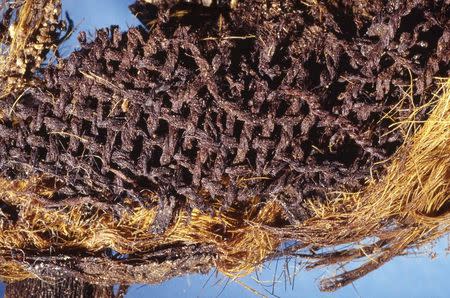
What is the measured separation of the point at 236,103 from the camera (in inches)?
43.5

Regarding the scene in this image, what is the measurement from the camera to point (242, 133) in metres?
1.14

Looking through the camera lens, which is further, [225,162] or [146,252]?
[146,252]

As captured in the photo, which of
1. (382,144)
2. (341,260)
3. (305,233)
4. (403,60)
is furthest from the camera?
(341,260)

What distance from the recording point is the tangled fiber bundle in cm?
110

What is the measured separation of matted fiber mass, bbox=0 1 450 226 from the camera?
43.2 inches

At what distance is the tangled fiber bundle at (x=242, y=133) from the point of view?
110 centimetres

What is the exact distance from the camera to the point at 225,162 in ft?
3.86

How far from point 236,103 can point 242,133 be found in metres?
0.08

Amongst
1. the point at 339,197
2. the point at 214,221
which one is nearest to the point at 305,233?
the point at 339,197

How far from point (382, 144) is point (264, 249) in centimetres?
45

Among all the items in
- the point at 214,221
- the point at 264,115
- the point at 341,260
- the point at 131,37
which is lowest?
the point at 341,260

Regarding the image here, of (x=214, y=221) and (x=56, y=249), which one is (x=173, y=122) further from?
(x=56, y=249)

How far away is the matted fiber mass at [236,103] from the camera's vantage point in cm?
110

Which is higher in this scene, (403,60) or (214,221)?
(403,60)
